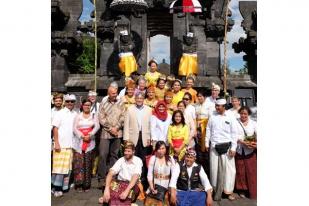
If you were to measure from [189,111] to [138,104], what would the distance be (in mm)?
1010

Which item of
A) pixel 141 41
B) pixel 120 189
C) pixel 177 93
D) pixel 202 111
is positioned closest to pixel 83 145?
pixel 120 189

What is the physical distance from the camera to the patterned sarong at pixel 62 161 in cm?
658

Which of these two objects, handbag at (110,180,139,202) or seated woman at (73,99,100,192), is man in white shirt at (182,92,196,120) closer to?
seated woman at (73,99,100,192)

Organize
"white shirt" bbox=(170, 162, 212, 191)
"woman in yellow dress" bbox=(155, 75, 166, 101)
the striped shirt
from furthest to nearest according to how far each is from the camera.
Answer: "woman in yellow dress" bbox=(155, 75, 166, 101)
the striped shirt
"white shirt" bbox=(170, 162, 212, 191)

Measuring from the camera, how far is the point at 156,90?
7.56 metres

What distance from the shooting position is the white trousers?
21.0ft

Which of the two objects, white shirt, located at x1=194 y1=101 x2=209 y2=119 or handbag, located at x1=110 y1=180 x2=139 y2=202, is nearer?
handbag, located at x1=110 y1=180 x2=139 y2=202

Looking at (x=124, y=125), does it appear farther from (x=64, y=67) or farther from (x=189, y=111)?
(x=64, y=67)

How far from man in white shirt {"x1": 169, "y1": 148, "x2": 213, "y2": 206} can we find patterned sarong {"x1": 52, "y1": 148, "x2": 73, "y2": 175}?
223 centimetres

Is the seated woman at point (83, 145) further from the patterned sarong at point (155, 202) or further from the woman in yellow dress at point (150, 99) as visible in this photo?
the patterned sarong at point (155, 202)

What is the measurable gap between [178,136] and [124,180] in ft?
4.48

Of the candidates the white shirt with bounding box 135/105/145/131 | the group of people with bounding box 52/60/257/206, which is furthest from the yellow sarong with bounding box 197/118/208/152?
the white shirt with bounding box 135/105/145/131

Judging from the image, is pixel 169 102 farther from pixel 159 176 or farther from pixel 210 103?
pixel 159 176

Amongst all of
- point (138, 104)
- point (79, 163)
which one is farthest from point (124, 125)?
point (79, 163)
